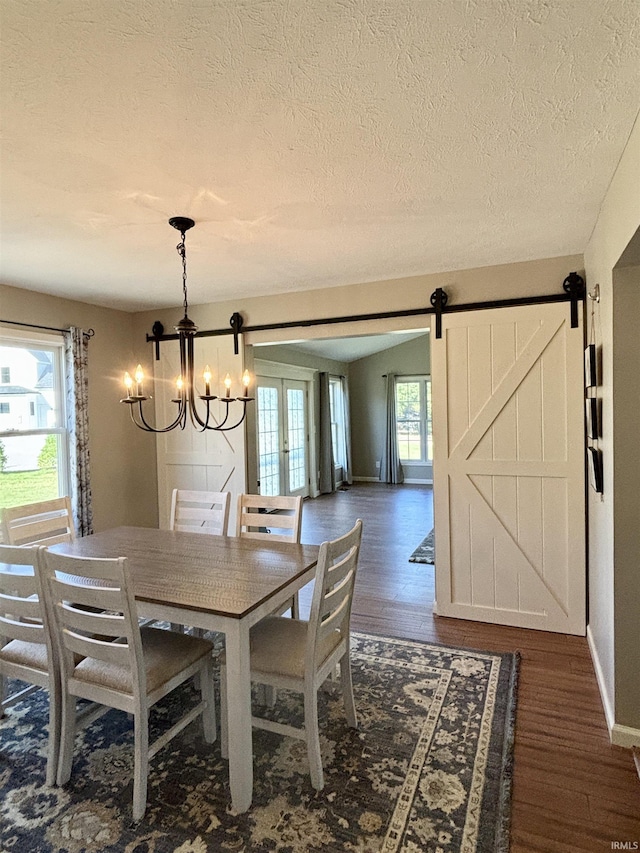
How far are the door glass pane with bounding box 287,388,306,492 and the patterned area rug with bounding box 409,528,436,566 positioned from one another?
3075 mm

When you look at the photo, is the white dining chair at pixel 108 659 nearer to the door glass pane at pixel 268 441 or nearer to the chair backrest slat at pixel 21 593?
the chair backrest slat at pixel 21 593

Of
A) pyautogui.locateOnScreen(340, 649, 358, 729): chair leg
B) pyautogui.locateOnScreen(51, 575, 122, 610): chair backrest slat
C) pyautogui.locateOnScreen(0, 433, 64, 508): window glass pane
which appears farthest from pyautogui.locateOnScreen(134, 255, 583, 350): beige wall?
pyautogui.locateOnScreen(51, 575, 122, 610): chair backrest slat

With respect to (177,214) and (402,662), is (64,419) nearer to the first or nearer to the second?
(177,214)

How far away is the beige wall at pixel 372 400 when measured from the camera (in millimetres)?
9914

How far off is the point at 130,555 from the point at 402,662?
1706 mm

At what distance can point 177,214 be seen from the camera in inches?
94.3

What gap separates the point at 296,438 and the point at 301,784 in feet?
21.5

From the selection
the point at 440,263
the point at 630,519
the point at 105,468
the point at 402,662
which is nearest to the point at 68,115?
the point at 440,263

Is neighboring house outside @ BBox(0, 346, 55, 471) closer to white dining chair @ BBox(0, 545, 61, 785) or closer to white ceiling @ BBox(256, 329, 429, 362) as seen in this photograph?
white dining chair @ BBox(0, 545, 61, 785)

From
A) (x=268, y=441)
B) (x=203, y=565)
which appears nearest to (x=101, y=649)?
(x=203, y=565)

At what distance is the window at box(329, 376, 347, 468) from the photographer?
9570mm

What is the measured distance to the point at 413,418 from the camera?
9.95 m

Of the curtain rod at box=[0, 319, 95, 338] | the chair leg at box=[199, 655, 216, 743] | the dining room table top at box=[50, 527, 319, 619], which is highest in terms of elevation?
the curtain rod at box=[0, 319, 95, 338]

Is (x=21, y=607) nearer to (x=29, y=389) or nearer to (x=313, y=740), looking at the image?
(x=313, y=740)
